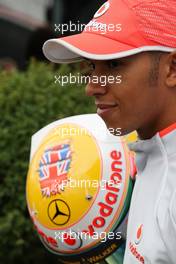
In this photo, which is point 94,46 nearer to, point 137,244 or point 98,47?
point 98,47

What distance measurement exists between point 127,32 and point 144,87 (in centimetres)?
17

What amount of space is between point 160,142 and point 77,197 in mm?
831

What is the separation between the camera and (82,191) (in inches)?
117

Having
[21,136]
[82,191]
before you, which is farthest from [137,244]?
[21,136]

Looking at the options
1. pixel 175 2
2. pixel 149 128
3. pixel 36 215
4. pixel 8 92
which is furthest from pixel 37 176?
pixel 8 92

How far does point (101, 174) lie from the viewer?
2.93 metres

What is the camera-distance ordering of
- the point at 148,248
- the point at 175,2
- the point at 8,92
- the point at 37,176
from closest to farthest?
the point at 148,248 → the point at 175,2 → the point at 37,176 → the point at 8,92

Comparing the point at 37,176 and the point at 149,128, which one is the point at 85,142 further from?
the point at 149,128

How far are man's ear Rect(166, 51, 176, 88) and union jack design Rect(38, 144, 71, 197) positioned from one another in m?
0.95

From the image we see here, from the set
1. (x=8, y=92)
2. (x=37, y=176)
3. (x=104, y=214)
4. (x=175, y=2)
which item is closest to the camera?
(x=175, y=2)

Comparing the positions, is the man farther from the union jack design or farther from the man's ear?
the union jack design

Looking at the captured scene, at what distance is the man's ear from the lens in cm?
219

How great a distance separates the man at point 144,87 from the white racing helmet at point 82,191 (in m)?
0.61

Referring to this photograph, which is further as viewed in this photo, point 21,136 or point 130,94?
point 21,136
